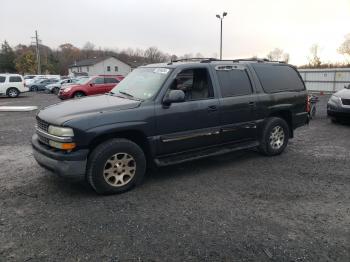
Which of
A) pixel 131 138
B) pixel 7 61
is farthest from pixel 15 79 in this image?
pixel 7 61

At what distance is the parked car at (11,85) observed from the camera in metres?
24.2

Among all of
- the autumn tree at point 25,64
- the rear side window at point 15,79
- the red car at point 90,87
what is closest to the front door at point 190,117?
the red car at point 90,87

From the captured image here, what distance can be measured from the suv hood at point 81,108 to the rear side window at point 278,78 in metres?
2.76

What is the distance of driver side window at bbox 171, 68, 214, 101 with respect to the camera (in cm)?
536

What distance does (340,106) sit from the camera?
10.3 metres

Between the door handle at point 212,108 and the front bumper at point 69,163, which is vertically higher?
the door handle at point 212,108

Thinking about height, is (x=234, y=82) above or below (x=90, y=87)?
above

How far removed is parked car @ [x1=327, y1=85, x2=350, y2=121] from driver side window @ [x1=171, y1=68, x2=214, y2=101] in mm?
6417

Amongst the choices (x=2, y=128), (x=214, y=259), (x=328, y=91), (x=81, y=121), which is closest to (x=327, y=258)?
(x=214, y=259)

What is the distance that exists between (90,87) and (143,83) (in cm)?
1367

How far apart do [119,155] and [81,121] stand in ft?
2.40

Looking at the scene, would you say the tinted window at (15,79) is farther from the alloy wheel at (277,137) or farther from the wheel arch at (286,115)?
the alloy wheel at (277,137)

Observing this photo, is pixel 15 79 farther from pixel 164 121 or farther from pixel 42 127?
pixel 164 121

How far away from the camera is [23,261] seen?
3.13m
